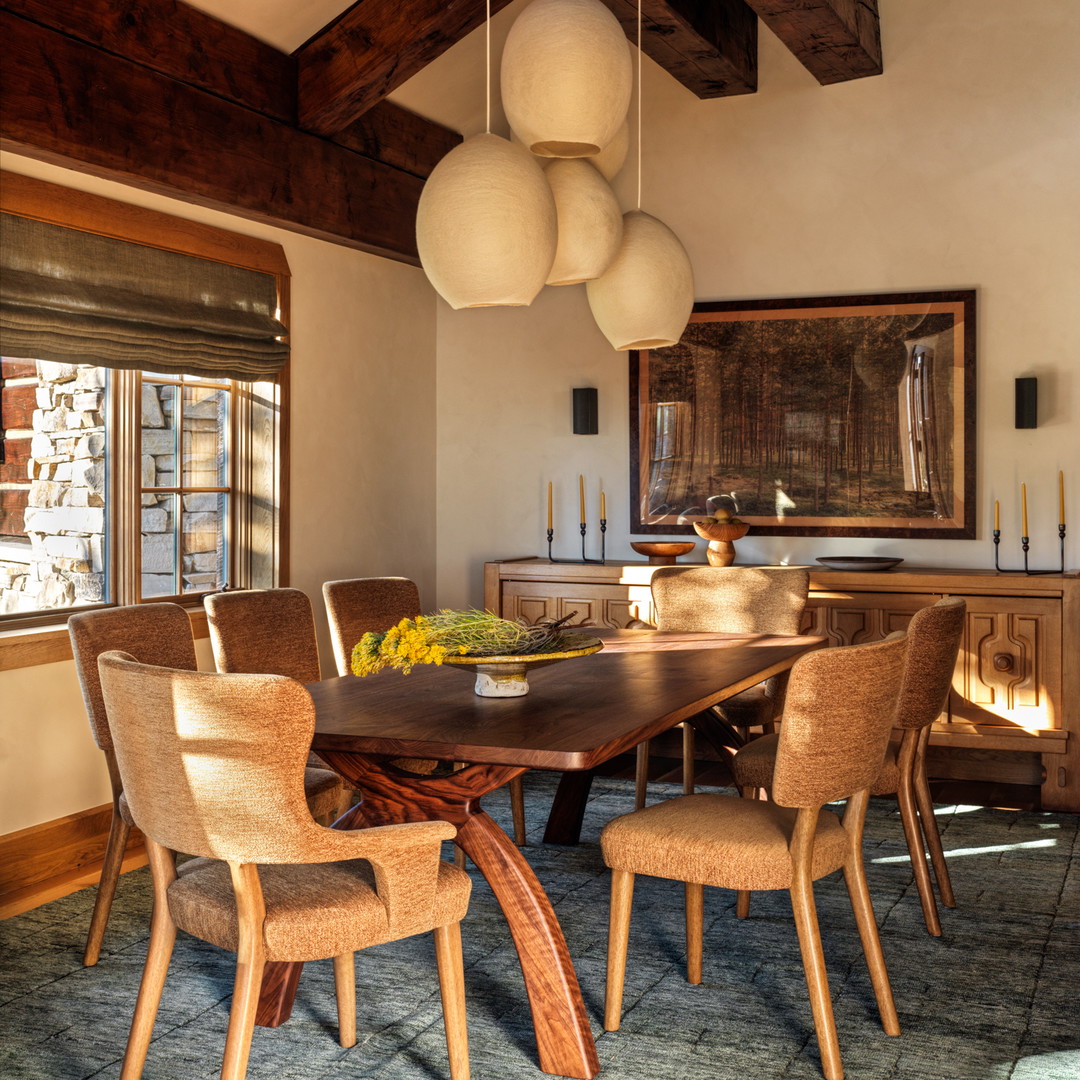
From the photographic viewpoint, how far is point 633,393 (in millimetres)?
5875

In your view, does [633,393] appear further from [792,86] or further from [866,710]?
[866,710]

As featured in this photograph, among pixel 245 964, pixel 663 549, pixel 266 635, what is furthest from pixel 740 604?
pixel 245 964

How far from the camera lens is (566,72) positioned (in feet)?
8.69

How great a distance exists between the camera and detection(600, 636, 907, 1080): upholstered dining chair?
2594mm

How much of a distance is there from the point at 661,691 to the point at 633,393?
9.87 ft

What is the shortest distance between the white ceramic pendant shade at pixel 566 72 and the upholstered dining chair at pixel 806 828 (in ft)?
4.12

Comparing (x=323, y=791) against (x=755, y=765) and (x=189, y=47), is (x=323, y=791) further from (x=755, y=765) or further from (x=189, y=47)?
A: (x=189, y=47)

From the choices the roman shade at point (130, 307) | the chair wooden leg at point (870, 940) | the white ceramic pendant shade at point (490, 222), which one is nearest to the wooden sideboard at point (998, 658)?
the roman shade at point (130, 307)

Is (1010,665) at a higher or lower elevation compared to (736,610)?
lower

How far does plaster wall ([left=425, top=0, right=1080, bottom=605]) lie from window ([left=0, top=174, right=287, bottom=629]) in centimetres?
142

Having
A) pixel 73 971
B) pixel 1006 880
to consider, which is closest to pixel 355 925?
pixel 73 971

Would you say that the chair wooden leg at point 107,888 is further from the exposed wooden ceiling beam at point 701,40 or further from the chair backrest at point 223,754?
the exposed wooden ceiling beam at point 701,40

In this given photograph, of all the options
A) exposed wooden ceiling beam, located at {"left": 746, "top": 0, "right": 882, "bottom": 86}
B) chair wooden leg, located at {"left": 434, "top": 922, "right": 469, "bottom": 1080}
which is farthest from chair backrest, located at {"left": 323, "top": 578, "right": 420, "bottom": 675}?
exposed wooden ceiling beam, located at {"left": 746, "top": 0, "right": 882, "bottom": 86}

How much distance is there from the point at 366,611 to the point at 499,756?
1.97 metres
